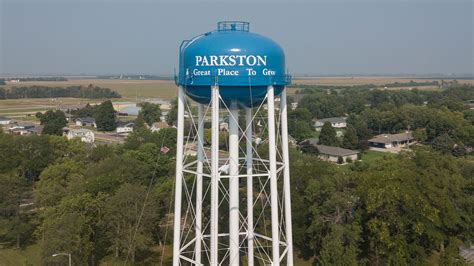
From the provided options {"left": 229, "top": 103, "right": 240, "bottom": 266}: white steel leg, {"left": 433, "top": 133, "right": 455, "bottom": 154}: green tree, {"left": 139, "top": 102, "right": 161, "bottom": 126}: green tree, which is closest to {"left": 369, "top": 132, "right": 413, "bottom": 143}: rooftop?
{"left": 433, "top": 133, "right": 455, "bottom": 154}: green tree

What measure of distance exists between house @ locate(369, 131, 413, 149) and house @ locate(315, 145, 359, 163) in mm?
11166

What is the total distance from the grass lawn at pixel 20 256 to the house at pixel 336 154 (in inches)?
1530

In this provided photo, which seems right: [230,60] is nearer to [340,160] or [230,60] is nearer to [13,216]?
[13,216]

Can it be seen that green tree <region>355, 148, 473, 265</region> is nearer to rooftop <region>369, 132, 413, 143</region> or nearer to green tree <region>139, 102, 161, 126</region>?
rooftop <region>369, 132, 413, 143</region>

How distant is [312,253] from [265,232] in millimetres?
3159

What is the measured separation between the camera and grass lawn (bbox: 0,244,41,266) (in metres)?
25.3

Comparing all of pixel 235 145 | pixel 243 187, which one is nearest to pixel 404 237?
pixel 235 145

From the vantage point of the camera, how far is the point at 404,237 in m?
21.8

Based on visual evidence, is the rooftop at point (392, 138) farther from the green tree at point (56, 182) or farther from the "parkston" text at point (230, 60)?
the "parkston" text at point (230, 60)

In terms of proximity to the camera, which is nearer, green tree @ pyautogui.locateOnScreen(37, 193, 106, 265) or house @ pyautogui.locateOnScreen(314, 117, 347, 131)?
green tree @ pyautogui.locateOnScreen(37, 193, 106, 265)

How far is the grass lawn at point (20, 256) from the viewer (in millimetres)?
25314

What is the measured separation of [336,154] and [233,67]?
46.8m

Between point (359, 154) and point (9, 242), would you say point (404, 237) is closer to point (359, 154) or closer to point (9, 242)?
point (9, 242)

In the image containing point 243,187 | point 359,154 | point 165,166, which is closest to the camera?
point 243,187
